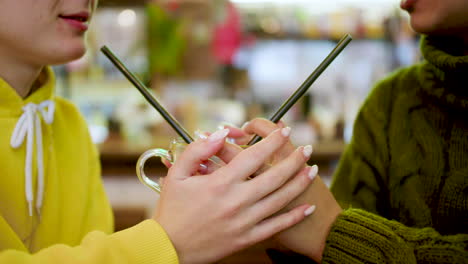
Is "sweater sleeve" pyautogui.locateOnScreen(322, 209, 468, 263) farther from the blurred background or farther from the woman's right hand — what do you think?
the blurred background

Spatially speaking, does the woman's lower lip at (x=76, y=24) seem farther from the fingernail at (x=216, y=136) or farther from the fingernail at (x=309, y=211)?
the fingernail at (x=309, y=211)

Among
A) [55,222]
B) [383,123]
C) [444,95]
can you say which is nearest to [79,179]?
[55,222]

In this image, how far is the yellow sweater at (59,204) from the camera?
28.5 inches

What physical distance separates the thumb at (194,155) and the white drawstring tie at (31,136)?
1.17ft

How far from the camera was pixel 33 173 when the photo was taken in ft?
3.30

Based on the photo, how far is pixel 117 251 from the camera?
723mm

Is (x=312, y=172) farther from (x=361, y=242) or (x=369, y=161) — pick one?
(x=369, y=161)

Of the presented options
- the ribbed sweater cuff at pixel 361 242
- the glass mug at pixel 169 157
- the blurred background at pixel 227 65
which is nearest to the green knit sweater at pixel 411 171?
the ribbed sweater cuff at pixel 361 242

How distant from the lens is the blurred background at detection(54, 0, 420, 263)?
317 cm

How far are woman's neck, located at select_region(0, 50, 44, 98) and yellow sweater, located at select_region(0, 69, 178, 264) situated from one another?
1.1 inches

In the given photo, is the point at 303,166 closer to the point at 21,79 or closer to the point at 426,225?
the point at 426,225

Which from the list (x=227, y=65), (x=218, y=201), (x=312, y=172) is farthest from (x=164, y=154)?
(x=227, y=65)

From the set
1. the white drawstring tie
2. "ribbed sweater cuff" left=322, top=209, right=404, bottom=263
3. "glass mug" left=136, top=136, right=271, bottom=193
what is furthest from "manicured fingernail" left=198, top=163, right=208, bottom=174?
the white drawstring tie

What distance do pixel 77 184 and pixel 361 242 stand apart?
0.63 metres
